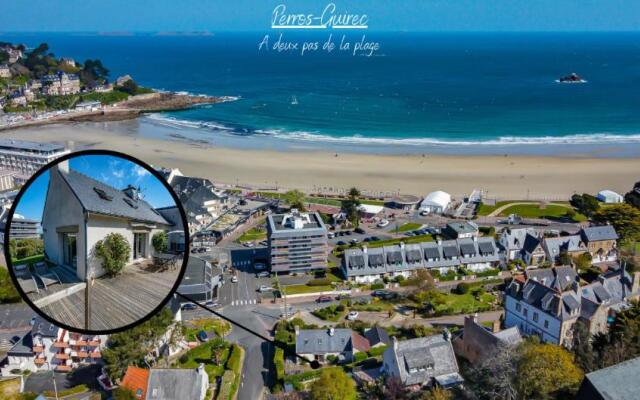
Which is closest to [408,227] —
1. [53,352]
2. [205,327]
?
[205,327]

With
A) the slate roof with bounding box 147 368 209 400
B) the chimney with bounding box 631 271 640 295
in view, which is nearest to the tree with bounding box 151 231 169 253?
the slate roof with bounding box 147 368 209 400

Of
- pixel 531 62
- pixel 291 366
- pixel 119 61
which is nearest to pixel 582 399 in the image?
pixel 291 366

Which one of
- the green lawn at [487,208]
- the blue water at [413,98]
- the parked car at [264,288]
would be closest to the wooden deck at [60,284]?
the parked car at [264,288]

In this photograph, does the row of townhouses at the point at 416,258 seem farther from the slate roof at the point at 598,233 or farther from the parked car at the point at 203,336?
the parked car at the point at 203,336

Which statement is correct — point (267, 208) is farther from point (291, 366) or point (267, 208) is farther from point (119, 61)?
point (119, 61)

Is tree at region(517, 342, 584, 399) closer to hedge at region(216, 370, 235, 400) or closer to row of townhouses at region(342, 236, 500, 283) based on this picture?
hedge at region(216, 370, 235, 400)

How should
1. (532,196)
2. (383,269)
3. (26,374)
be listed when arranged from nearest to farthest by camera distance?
1. (26,374)
2. (383,269)
3. (532,196)

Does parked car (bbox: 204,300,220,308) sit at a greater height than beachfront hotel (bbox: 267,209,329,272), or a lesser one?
lesser
